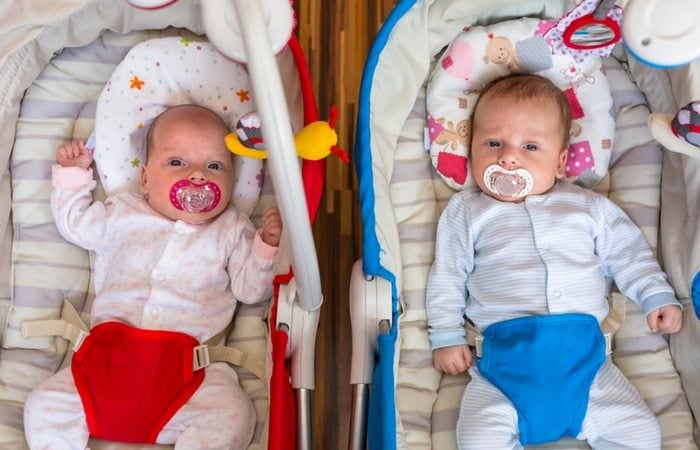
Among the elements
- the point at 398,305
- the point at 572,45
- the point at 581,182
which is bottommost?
the point at 398,305

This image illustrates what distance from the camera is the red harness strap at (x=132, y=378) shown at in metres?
1.22

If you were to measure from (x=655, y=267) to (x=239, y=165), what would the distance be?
2.78 ft

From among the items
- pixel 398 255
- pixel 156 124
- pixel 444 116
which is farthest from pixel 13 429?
pixel 444 116

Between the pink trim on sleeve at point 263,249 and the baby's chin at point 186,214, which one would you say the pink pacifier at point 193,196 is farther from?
the pink trim on sleeve at point 263,249

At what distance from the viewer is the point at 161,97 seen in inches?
58.9

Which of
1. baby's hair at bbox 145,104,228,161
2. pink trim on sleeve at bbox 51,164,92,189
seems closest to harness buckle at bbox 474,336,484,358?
baby's hair at bbox 145,104,228,161

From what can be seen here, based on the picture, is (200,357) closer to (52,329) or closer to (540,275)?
(52,329)

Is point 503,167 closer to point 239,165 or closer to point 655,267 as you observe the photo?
point 655,267

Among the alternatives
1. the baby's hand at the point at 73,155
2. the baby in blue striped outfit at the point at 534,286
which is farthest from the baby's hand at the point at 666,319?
the baby's hand at the point at 73,155

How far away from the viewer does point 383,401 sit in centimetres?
109

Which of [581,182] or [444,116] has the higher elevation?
[444,116]

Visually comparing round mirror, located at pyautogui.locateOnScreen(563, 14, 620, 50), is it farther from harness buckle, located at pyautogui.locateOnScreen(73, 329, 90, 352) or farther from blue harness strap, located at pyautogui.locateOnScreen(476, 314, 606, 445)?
harness buckle, located at pyautogui.locateOnScreen(73, 329, 90, 352)

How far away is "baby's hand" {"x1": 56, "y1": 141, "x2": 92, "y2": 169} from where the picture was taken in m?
1.45

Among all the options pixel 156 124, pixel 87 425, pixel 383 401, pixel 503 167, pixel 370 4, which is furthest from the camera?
pixel 370 4
